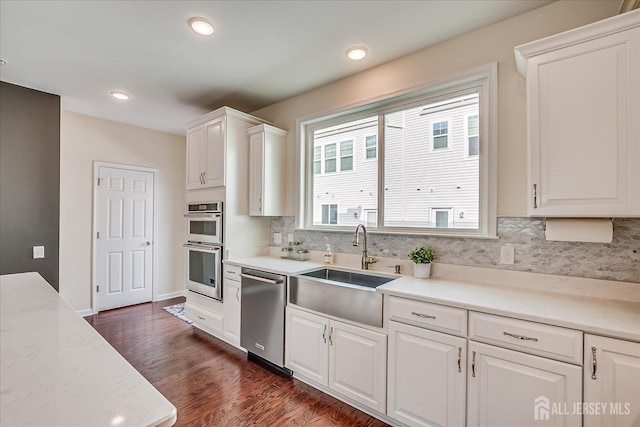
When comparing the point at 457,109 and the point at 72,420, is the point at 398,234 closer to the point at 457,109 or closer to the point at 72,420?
the point at 457,109

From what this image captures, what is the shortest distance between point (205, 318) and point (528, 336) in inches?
121

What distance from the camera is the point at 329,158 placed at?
3.18 m

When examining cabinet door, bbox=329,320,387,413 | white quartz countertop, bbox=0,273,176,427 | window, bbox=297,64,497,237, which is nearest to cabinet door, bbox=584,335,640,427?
window, bbox=297,64,497,237

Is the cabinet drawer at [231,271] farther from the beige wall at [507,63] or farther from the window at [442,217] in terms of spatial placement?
the beige wall at [507,63]

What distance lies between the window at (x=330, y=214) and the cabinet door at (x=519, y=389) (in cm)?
177

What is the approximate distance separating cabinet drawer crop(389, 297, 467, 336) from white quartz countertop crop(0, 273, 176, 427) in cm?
147

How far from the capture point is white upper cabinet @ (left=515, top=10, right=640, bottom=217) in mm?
1429

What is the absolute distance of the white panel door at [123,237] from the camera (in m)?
4.14

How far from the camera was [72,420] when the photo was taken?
1.94 ft

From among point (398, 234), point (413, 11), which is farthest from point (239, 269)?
point (413, 11)

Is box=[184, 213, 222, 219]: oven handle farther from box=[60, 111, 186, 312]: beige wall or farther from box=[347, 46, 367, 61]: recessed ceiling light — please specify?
box=[347, 46, 367, 61]: recessed ceiling light

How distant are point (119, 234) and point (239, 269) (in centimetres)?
253

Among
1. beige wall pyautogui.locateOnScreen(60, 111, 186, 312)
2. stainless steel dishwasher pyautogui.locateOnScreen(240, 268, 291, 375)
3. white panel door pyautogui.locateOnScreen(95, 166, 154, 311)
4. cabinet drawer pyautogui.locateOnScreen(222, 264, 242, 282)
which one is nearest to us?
stainless steel dishwasher pyautogui.locateOnScreen(240, 268, 291, 375)

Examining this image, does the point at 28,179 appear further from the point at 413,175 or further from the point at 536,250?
the point at 536,250
